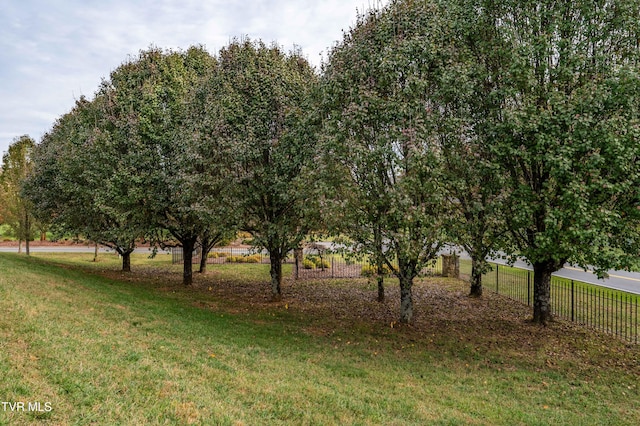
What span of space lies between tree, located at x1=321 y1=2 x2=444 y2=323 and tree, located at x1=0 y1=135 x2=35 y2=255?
2212cm

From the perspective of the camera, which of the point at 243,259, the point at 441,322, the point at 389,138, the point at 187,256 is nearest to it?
the point at 389,138

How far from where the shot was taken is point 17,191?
23484 millimetres

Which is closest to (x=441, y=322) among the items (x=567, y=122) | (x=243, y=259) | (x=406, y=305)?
(x=406, y=305)

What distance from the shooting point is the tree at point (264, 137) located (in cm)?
1148

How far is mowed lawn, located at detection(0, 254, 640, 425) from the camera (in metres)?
4.45

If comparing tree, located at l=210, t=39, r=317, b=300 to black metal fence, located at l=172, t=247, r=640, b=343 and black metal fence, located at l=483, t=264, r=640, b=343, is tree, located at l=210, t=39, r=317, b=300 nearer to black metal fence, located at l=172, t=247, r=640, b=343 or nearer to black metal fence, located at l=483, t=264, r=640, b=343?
black metal fence, located at l=172, t=247, r=640, b=343

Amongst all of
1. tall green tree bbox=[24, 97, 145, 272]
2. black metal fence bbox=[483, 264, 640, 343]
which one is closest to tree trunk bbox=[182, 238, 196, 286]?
tall green tree bbox=[24, 97, 145, 272]

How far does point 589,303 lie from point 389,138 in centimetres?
1041

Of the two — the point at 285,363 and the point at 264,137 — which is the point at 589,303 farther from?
the point at 264,137

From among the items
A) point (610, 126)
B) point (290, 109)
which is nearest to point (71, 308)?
point (290, 109)

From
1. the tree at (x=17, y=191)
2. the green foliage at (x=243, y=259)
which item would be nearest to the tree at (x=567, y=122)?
the green foliage at (x=243, y=259)

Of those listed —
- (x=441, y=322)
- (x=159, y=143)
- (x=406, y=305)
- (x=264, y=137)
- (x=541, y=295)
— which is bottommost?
(x=441, y=322)

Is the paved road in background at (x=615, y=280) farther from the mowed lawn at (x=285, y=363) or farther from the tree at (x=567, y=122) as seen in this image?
the tree at (x=567, y=122)

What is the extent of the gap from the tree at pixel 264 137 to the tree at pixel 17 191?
17.9 metres
